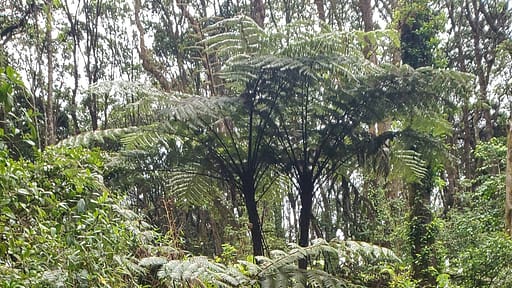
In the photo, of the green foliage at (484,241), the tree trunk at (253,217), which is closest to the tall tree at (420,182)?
the green foliage at (484,241)

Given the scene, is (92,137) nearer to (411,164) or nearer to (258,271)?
(258,271)

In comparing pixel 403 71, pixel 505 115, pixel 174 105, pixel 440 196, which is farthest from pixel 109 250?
pixel 505 115

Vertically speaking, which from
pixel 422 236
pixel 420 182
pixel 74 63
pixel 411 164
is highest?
pixel 74 63

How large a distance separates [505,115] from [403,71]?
261 inches

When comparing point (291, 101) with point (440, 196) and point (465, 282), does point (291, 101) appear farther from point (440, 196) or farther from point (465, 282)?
point (440, 196)

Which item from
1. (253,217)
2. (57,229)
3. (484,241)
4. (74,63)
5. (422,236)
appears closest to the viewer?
(57,229)

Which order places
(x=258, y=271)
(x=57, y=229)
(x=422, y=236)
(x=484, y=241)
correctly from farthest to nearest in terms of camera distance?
(x=422, y=236) < (x=484, y=241) < (x=258, y=271) < (x=57, y=229)

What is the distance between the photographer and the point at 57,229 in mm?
1611

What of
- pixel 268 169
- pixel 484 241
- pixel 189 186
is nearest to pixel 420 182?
pixel 484 241

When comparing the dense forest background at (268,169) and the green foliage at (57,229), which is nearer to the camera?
the green foliage at (57,229)

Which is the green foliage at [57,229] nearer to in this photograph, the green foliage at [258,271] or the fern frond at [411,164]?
the green foliage at [258,271]

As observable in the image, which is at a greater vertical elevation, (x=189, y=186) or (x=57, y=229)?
(x=57, y=229)

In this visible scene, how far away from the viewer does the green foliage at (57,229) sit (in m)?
1.48

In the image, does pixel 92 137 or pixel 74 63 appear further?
pixel 74 63
